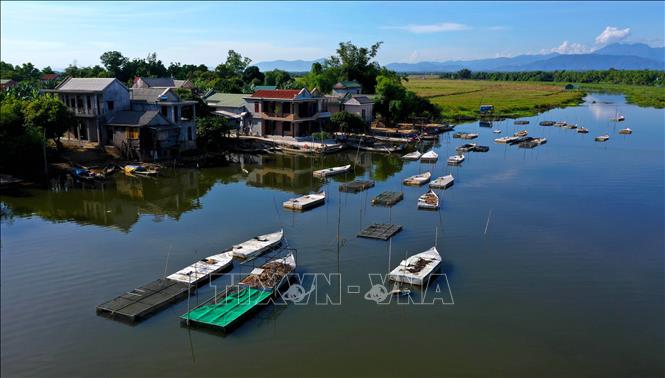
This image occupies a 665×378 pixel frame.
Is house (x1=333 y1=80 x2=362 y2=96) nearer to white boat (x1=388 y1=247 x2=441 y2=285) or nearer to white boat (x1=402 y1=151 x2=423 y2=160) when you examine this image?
white boat (x1=402 y1=151 x2=423 y2=160)

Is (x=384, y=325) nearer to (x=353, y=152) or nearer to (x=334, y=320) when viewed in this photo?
(x=334, y=320)

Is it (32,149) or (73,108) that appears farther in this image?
(73,108)

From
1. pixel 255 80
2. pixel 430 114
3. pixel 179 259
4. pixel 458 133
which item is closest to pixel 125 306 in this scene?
pixel 179 259

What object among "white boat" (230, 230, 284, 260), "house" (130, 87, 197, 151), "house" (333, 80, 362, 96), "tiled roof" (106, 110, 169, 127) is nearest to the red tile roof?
"house" (130, 87, 197, 151)

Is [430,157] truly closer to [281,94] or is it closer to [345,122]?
[345,122]

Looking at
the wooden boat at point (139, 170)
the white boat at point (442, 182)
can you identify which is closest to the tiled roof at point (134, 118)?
the wooden boat at point (139, 170)
